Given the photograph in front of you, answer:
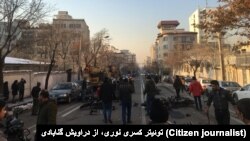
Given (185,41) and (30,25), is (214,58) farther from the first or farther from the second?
(185,41)

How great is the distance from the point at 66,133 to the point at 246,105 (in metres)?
2.41

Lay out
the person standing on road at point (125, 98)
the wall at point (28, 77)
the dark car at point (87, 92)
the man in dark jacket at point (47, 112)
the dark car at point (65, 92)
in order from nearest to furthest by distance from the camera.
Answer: the man in dark jacket at point (47, 112) < the person standing on road at point (125, 98) < the dark car at point (65, 92) < the dark car at point (87, 92) < the wall at point (28, 77)

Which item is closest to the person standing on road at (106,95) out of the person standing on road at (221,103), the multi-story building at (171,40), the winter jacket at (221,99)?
the winter jacket at (221,99)

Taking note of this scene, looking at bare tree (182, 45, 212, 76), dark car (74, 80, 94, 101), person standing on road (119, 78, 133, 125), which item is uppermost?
bare tree (182, 45, 212, 76)

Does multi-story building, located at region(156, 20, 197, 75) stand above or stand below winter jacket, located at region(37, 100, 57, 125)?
above

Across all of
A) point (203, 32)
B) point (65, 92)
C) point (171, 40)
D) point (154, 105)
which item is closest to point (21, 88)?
point (65, 92)

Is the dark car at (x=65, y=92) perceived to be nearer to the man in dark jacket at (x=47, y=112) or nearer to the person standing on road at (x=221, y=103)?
the person standing on road at (x=221, y=103)

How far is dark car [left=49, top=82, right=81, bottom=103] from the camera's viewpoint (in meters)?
29.2

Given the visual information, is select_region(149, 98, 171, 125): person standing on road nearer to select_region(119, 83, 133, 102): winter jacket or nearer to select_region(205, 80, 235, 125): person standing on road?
select_region(205, 80, 235, 125): person standing on road

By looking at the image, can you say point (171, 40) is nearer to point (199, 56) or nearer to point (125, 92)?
point (199, 56)

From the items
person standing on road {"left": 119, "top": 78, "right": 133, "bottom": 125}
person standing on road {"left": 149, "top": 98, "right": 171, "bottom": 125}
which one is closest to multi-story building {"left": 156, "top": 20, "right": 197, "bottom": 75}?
person standing on road {"left": 119, "top": 78, "right": 133, "bottom": 125}

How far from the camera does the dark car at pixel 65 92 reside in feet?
95.7

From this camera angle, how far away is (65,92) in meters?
29.8

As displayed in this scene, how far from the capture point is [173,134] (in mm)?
5512
